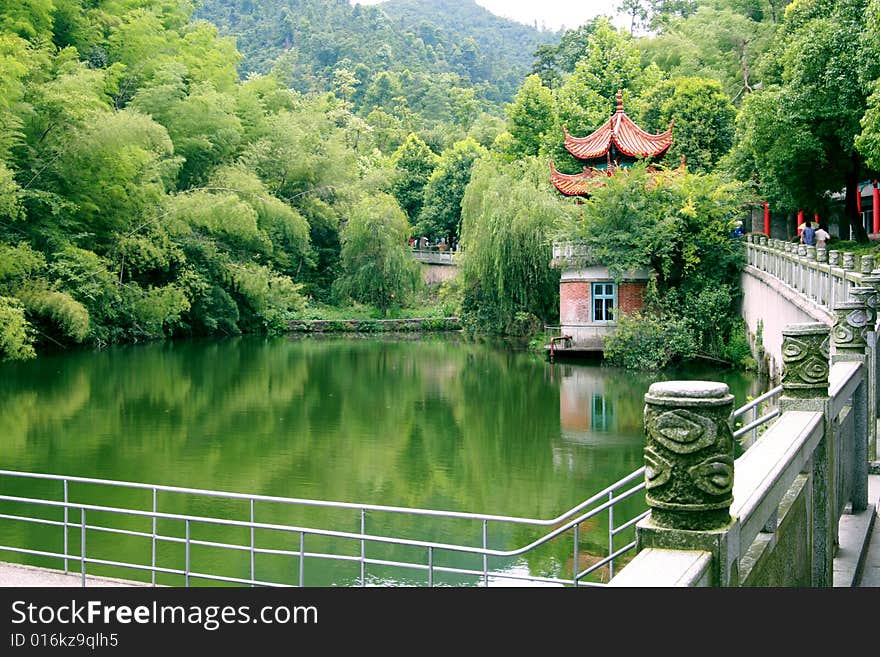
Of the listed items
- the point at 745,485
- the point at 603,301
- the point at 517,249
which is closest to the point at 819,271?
the point at 745,485

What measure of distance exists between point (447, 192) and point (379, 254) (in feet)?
28.4

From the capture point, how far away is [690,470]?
11.1ft

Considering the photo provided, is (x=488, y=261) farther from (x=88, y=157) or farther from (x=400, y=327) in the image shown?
(x=88, y=157)

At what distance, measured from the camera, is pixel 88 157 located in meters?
36.2

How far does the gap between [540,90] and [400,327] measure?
14369 millimetres

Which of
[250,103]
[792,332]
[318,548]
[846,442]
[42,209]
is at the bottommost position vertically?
[318,548]

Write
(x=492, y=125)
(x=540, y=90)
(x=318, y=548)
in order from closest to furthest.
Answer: (x=318, y=548) → (x=540, y=90) → (x=492, y=125)

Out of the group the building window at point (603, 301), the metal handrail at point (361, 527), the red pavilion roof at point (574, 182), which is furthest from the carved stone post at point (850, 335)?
the red pavilion roof at point (574, 182)

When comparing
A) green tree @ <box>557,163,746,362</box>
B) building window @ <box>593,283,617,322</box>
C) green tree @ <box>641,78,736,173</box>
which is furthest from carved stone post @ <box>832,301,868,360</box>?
green tree @ <box>641,78,736,173</box>

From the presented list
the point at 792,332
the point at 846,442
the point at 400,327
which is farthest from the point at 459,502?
the point at 400,327

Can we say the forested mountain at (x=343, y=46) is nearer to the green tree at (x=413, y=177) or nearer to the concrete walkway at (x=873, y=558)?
the green tree at (x=413, y=177)

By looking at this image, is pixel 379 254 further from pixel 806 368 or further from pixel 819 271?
pixel 806 368

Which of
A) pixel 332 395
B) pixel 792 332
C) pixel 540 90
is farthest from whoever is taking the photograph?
pixel 540 90
